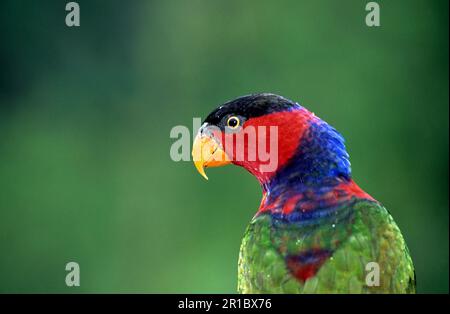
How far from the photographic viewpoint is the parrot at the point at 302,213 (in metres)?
2.42

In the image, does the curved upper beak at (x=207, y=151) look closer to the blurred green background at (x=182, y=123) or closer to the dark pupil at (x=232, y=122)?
the dark pupil at (x=232, y=122)

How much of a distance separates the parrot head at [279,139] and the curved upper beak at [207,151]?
3cm

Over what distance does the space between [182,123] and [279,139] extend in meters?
4.27

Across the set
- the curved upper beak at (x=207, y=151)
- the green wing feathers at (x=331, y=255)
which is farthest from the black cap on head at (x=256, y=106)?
the green wing feathers at (x=331, y=255)

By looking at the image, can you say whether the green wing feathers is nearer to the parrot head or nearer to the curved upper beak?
the parrot head

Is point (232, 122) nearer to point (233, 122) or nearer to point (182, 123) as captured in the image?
point (233, 122)

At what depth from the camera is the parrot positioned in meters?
2.42

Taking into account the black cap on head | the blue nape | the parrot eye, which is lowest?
the blue nape

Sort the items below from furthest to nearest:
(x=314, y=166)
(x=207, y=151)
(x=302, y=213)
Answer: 1. (x=207, y=151)
2. (x=314, y=166)
3. (x=302, y=213)

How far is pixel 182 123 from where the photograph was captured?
7.07 meters

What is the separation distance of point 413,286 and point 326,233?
0.49m

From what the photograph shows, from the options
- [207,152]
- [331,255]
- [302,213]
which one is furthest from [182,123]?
[331,255]

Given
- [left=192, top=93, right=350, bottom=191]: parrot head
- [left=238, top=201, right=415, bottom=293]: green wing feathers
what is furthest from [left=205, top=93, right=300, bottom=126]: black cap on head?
[left=238, top=201, right=415, bottom=293]: green wing feathers

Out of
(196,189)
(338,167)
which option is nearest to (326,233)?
(338,167)
